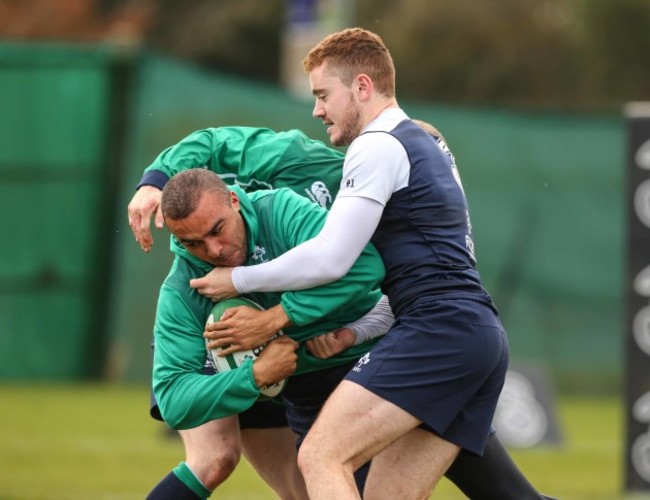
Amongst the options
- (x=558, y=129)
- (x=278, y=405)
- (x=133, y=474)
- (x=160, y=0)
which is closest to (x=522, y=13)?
(x=160, y=0)

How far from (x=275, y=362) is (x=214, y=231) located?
541 mm

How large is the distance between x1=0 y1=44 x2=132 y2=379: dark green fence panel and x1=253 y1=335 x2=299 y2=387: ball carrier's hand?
10.4 meters

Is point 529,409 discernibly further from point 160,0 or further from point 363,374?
point 160,0

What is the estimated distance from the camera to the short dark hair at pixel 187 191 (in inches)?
212

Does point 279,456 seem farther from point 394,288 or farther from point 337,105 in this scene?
point 337,105

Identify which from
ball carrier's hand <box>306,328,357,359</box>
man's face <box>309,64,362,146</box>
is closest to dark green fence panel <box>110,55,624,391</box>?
man's face <box>309,64,362,146</box>

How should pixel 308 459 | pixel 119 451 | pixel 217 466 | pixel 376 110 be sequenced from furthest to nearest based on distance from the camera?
pixel 119 451
pixel 217 466
pixel 376 110
pixel 308 459

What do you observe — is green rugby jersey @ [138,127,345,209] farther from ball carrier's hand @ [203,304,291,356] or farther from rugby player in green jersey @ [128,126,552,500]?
ball carrier's hand @ [203,304,291,356]

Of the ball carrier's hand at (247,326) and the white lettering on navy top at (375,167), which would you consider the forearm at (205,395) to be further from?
the white lettering on navy top at (375,167)

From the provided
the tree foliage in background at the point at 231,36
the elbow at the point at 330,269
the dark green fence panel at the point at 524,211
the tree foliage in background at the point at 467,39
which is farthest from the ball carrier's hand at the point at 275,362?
the tree foliage in background at the point at 231,36

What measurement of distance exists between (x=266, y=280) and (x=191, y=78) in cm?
1085

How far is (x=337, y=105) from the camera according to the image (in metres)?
5.68

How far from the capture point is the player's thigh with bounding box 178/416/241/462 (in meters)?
6.38

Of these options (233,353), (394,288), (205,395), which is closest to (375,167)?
(394,288)
